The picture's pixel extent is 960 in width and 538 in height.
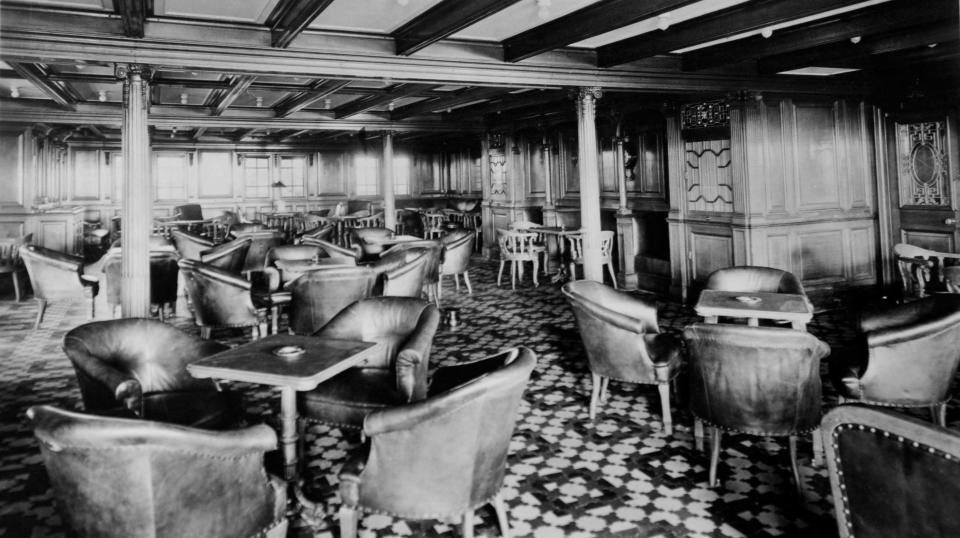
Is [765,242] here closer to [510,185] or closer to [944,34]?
[944,34]

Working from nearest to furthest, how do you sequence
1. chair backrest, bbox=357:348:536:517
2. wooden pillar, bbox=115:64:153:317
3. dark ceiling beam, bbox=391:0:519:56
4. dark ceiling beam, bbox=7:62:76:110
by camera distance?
1. chair backrest, bbox=357:348:536:517
2. dark ceiling beam, bbox=391:0:519:56
3. wooden pillar, bbox=115:64:153:317
4. dark ceiling beam, bbox=7:62:76:110

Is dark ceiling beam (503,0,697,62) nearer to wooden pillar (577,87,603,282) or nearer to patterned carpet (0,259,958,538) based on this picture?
wooden pillar (577,87,603,282)

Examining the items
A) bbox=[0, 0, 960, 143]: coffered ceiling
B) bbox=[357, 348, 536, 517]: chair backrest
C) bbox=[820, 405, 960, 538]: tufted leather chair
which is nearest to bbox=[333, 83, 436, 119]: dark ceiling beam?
bbox=[0, 0, 960, 143]: coffered ceiling

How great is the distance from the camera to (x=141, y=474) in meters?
1.91

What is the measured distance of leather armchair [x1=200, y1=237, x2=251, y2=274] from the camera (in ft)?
23.4

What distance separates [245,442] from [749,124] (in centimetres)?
687

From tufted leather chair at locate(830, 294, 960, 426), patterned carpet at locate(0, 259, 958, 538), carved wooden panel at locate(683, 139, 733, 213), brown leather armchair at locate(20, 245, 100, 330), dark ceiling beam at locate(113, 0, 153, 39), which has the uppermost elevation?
dark ceiling beam at locate(113, 0, 153, 39)

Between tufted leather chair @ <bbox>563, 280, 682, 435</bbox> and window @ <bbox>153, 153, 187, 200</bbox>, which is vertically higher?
window @ <bbox>153, 153, 187, 200</bbox>

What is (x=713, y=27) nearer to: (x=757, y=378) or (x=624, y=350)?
(x=624, y=350)

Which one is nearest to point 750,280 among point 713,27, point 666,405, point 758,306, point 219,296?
point 758,306

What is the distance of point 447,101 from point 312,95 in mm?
1990

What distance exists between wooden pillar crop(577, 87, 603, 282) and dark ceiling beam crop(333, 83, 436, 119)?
1.93 metres

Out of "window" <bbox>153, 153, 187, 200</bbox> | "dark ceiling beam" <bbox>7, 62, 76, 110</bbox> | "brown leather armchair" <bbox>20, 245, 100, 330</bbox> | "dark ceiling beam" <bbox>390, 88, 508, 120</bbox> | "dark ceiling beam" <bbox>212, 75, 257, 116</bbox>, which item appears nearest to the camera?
"dark ceiling beam" <bbox>7, 62, 76, 110</bbox>

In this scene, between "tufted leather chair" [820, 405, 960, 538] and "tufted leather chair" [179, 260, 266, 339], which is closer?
"tufted leather chair" [820, 405, 960, 538]
